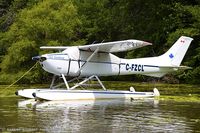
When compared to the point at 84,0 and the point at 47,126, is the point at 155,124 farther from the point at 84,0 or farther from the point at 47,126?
the point at 84,0

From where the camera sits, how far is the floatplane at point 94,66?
52.8ft

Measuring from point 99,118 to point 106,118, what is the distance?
0.16 m

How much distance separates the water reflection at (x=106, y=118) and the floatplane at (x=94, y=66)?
2185 millimetres

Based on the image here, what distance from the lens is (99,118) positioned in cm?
1071

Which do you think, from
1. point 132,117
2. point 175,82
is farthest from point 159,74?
point 175,82

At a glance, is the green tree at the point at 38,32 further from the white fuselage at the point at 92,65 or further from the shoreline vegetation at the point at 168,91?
the white fuselage at the point at 92,65

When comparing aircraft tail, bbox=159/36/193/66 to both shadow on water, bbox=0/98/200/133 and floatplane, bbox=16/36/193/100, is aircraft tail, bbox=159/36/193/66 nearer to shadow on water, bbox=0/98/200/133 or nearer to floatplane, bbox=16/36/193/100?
floatplane, bbox=16/36/193/100

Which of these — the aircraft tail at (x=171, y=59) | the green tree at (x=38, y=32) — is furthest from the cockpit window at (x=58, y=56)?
the green tree at (x=38, y=32)

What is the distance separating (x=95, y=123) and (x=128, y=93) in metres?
7.43

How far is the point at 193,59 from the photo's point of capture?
97.4 ft

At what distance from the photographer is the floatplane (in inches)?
634

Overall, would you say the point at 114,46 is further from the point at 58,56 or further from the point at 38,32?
the point at 38,32

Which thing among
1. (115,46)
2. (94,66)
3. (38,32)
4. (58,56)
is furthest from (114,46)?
(38,32)

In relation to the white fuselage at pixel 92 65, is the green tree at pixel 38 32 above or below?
above
